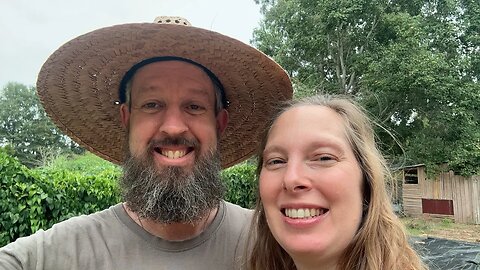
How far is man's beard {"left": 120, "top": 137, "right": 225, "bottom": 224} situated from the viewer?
68.6 inches

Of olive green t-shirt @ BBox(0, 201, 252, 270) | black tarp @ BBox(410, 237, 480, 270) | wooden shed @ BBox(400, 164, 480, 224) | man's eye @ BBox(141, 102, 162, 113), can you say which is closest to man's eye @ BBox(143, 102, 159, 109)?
man's eye @ BBox(141, 102, 162, 113)

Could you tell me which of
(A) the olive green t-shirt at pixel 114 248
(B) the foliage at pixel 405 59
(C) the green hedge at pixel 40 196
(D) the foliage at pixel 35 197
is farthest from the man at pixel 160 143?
(B) the foliage at pixel 405 59

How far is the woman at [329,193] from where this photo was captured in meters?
1.37

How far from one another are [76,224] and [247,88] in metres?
1.00

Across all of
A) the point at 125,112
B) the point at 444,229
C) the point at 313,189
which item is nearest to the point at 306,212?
the point at 313,189

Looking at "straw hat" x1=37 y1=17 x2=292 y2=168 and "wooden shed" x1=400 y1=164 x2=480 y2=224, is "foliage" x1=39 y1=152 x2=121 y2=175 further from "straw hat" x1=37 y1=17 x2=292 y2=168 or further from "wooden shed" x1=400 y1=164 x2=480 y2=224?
"wooden shed" x1=400 y1=164 x2=480 y2=224

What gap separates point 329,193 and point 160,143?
742 millimetres

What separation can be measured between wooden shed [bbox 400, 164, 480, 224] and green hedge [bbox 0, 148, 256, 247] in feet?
43.4

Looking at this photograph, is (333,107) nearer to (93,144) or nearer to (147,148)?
(147,148)

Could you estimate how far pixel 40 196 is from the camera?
4516mm

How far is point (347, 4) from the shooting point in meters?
17.8

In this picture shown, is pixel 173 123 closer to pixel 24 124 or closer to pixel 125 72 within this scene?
pixel 125 72

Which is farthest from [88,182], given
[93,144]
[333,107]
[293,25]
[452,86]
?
[293,25]

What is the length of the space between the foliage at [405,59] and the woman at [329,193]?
44.3 ft
